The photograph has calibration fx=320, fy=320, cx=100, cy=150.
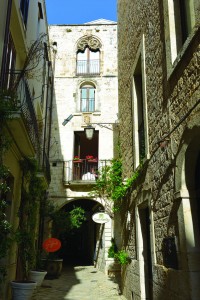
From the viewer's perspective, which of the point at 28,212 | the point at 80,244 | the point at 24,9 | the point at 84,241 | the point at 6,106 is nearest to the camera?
the point at 6,106

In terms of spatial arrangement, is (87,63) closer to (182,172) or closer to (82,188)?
(82,188)

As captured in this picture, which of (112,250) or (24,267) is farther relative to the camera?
(112,250)

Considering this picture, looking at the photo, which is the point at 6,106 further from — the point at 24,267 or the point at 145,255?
the point at 24,267

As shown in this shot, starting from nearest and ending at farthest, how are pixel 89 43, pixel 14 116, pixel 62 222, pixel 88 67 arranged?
pixel 14 116 → pixel 62 222 → pixel 88 67 → pixel 89 43

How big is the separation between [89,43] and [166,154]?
14835mm

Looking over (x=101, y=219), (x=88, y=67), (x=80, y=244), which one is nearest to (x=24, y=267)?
(x=101, y=219)

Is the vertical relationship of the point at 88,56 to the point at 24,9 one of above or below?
above

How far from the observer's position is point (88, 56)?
18516mm

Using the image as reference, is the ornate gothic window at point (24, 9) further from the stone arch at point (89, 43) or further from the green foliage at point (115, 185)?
the stone arch at point (89, 43)

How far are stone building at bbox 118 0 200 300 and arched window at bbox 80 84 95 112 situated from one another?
8953mm

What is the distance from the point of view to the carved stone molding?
60.9ft

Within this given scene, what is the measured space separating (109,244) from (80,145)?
6260mm

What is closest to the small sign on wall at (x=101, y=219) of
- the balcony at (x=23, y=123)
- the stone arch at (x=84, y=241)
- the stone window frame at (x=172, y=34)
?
the stone arch at (x=84, y=241)

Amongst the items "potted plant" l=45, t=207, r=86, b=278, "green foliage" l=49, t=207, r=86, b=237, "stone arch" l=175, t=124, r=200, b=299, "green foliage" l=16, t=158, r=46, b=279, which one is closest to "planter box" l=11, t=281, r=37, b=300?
"green foliage" l=16, t=158, r=46, b=279
